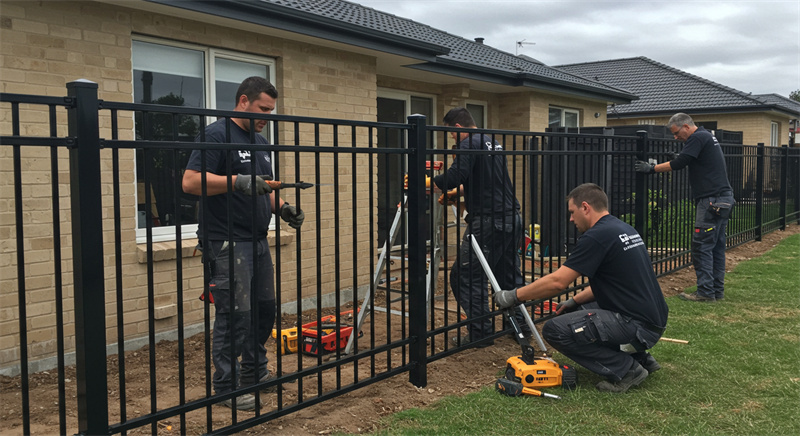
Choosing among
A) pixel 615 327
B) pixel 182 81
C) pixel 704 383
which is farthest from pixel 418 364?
pixel 182 81

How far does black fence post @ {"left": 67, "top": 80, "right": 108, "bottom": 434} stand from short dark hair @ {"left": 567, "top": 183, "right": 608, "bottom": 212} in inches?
119

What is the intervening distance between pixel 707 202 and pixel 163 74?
6.03 meters

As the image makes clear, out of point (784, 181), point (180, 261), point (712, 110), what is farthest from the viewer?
point (712, 110)

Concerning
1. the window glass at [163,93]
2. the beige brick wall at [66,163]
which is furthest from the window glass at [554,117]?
the window glass at [163,93]

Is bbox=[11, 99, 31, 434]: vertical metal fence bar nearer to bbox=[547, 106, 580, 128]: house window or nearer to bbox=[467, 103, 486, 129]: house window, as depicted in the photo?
bbox=[467, 103, 486, 129]: house window

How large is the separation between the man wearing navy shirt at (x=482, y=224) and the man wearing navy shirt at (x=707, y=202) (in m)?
2.73

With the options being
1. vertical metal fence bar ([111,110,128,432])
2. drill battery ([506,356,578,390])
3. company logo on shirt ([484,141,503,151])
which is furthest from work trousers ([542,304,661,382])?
vertical metal fence bar ([111,110,128,432])

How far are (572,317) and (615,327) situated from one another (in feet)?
0.96

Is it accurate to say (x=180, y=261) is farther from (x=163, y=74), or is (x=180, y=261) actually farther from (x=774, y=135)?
(x=774, y=135)

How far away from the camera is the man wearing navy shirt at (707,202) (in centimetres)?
716

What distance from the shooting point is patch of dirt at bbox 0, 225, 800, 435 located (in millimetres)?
3730

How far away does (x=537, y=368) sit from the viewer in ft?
14.0

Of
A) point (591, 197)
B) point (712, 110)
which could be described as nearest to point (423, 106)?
point (591, 197)

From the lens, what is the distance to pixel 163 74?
5844mm
